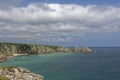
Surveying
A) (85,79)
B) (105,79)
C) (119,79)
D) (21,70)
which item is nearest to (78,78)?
(85,79)

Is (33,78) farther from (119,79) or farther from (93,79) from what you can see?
(119,79)

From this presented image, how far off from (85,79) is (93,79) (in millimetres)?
4274

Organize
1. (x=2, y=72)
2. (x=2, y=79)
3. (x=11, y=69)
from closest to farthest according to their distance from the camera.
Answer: (x=2, y=79) < (x=2, y=72) < (x=11, y=69)

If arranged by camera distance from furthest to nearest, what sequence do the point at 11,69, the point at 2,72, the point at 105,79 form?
the point at 105,79 < the point at 11,69 < the point at 2,72

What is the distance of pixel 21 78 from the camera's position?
342 ft

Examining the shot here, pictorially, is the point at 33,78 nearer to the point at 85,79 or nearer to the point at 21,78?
the point at 21,78

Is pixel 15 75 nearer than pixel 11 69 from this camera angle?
Yes

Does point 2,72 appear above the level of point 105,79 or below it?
above

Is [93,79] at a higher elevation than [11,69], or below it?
below

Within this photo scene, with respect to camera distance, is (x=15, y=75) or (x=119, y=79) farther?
(x=119, y=79)

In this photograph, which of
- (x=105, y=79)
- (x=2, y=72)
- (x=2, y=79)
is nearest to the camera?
(x=2, y=79)

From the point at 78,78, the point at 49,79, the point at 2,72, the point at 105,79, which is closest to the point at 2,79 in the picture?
the point at 2,72

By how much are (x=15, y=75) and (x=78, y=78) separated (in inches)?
1385

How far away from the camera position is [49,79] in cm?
11638
